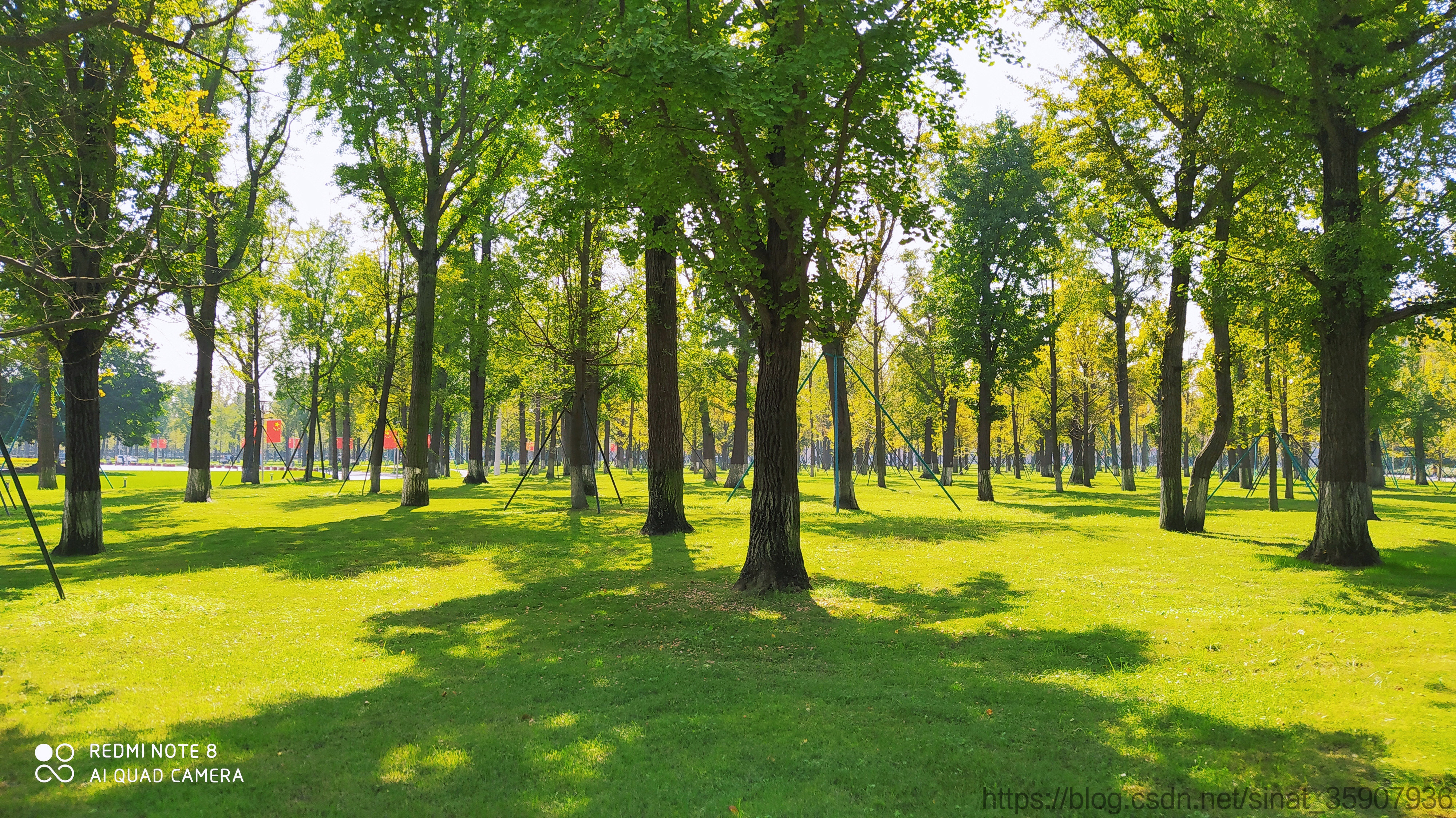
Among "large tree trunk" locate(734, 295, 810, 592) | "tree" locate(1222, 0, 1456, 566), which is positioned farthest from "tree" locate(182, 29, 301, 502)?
"tree" locate(1222, 0, 1456, 566)

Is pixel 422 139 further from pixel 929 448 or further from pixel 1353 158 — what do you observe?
pixel 929 448

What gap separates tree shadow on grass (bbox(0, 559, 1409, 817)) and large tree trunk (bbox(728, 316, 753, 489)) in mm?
25207

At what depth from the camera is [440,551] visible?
1453 centimetres

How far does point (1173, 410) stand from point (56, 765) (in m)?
21.8

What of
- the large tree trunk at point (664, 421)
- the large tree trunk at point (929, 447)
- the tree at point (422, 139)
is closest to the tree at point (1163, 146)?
the large tree trunk at point (664, 421)

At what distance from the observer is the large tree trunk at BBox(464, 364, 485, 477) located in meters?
34.2

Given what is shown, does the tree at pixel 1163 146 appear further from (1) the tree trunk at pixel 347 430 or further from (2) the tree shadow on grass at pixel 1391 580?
(1) the tree trunk at pixel 347 430

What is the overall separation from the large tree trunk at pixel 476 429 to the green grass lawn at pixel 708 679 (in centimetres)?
1947

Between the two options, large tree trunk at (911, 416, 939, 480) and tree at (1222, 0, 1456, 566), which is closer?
tree at (1222, 0, 1456, 566)

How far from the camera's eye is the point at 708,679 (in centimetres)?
696

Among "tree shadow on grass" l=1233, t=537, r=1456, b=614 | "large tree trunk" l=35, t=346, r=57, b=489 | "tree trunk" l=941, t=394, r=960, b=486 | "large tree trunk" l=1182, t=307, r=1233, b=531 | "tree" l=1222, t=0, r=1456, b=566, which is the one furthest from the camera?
"tree trunk" l=941, t=394, r=960, b=486

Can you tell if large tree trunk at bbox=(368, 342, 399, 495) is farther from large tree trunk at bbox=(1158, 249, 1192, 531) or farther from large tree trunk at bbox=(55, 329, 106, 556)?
large tree trunk at bbox=(1158, 249, 1192, 531)

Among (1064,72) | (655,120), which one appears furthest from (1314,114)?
(655,120)

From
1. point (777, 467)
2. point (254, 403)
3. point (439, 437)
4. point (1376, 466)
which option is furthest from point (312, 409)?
point (1376, 466)
